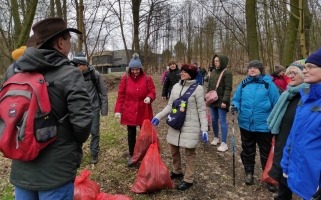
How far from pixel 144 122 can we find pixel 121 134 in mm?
3118

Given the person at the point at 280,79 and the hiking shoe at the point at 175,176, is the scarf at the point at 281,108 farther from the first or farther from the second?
the person at the point at 280,79

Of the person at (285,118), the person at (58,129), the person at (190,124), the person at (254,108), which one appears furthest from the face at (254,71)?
the person at (58,129)

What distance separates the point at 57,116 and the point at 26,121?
0.21 m

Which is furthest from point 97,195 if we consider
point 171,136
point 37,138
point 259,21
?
point 259,21

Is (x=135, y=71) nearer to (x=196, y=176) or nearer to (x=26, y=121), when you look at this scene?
(x=196, y=176)

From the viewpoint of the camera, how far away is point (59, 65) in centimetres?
222

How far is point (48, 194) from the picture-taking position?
2186 mm

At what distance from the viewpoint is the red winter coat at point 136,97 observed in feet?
17.7

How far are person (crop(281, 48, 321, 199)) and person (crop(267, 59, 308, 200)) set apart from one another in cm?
67

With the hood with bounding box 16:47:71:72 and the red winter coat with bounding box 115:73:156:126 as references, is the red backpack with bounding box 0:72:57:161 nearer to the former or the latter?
the hood with bounding box 16:47:71:72

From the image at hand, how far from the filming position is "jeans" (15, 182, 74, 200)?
219 cm

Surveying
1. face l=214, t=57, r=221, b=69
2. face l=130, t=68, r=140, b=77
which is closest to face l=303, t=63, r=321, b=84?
face l=130, t=68, r=140, b=77

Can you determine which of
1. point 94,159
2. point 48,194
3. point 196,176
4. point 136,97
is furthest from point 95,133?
point 48,194

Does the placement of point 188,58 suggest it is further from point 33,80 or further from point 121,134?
point 33,80
